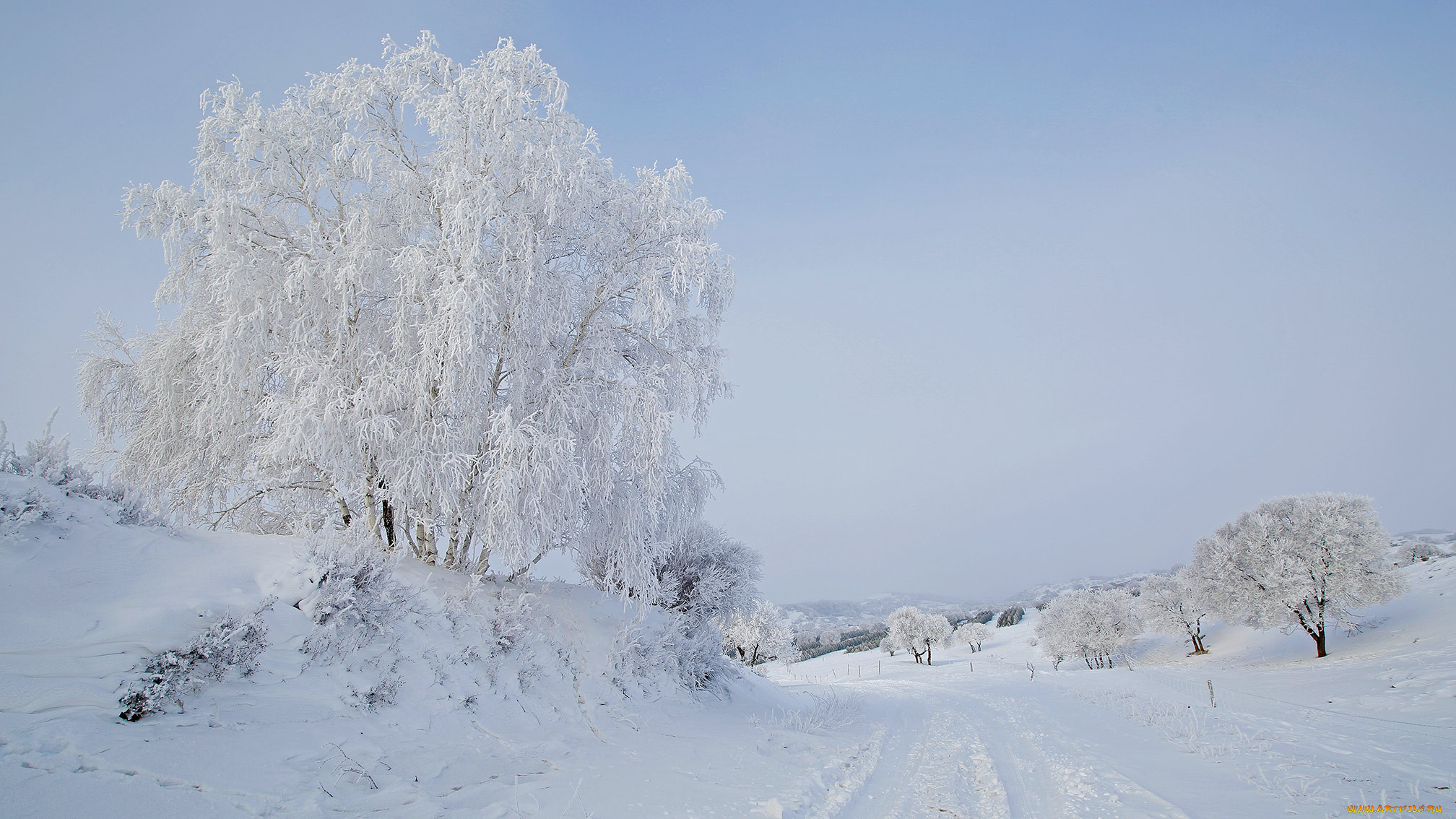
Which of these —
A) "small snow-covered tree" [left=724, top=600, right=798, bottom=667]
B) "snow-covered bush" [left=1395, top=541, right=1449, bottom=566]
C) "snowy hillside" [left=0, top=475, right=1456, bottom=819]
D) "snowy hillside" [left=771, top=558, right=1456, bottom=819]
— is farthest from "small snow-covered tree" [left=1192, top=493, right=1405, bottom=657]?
"snow-covered bush" [left=1395, top=541, right=1449, bottom=566]

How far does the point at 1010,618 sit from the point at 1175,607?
56053mm

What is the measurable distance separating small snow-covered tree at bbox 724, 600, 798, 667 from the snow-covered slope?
115ft

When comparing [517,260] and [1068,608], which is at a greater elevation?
[517,260]

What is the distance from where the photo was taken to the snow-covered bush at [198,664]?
407 cm

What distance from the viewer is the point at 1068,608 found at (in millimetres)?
50938

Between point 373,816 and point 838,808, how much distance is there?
3.86 m

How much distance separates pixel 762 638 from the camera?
154 feet

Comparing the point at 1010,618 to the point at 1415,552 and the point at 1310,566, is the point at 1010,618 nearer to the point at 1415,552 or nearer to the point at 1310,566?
the point at 1415,552

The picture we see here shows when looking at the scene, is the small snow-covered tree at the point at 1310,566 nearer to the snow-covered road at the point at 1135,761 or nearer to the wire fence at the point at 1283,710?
the wire fence at the point at 1283,710

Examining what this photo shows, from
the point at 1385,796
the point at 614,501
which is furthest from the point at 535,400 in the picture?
the point at 1385,796

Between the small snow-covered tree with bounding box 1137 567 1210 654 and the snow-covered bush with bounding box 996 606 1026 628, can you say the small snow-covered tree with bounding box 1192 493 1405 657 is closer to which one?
the small snow-covered tree with bounding box 1137 567 1210 654

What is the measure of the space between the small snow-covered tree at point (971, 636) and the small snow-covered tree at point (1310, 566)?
4290 cm

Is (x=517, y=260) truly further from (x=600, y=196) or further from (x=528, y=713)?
(x=528, y=713)

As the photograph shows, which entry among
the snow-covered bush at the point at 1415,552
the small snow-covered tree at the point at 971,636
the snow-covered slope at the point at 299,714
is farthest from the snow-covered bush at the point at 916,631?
the snow-covered slope at the point at 299,714
